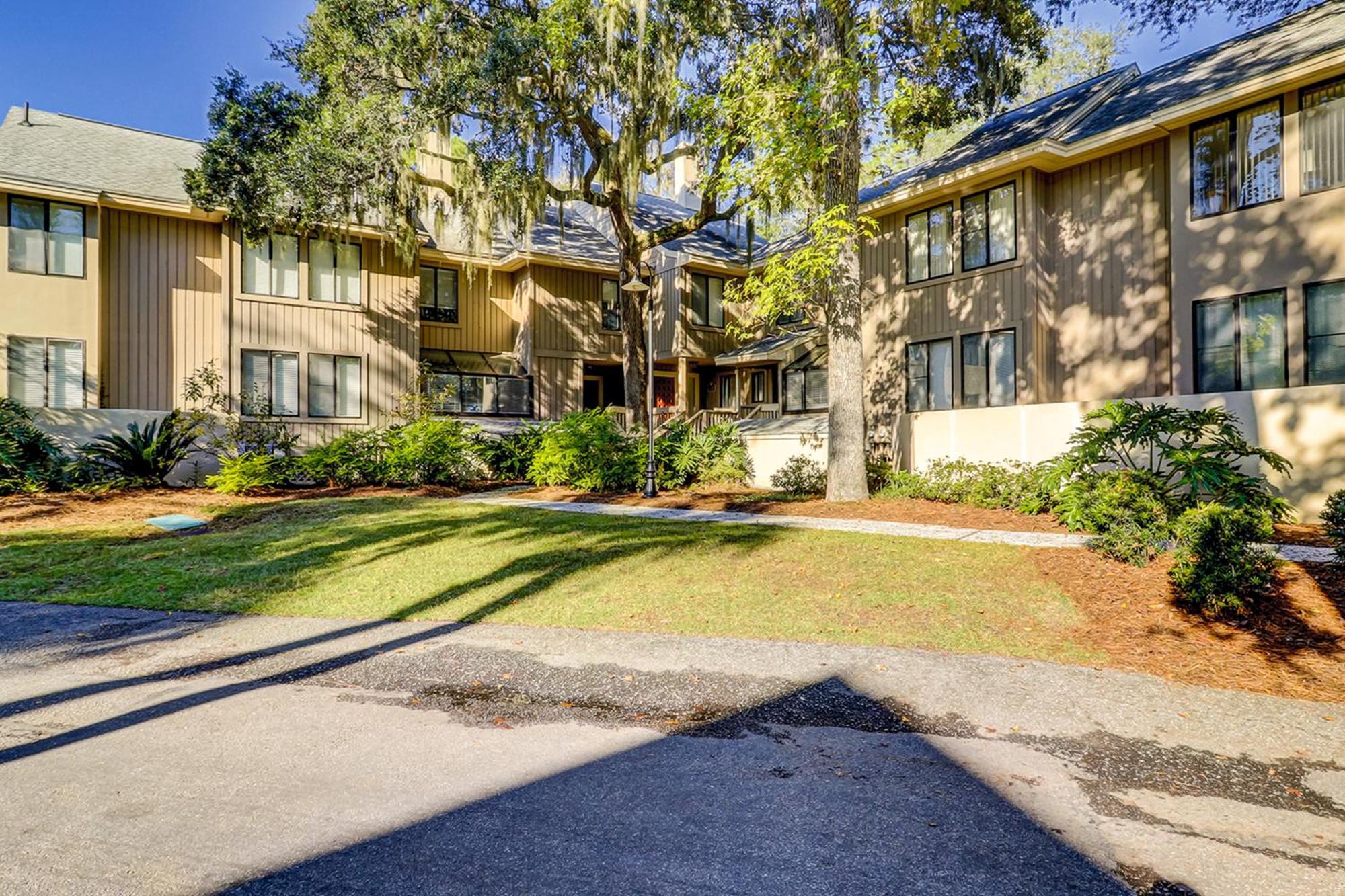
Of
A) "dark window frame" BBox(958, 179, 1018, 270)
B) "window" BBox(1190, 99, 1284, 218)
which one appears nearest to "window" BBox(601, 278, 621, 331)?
"dark window frame" BBox(958, 179, 1018, 270)

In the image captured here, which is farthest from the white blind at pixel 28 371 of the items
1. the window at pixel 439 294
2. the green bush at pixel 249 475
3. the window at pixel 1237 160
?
the window at pixel 1237 160

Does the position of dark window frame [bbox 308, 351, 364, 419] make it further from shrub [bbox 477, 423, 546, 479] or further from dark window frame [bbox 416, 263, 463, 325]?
shrub [bbox 477, 423, 546, 479]

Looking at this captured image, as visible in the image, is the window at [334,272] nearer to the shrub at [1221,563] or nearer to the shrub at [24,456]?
the shrub at [24,456]

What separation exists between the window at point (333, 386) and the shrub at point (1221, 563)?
17692 millimetres

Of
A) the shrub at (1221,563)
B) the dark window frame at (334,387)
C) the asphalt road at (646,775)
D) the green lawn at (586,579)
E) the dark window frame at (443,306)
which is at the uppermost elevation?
the dark window frame at (443,306)

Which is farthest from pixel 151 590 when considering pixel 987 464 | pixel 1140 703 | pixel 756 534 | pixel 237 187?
pixel 987 464

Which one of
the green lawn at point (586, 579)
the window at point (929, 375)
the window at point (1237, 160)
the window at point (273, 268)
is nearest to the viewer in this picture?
the green lawn at point (586, 579)

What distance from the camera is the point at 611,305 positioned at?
2255 centimetres

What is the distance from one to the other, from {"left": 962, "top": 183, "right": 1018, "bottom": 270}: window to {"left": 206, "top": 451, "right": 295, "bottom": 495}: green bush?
14817mm

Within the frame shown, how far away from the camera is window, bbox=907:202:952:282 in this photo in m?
15.5

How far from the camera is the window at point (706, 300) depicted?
22.6 meters

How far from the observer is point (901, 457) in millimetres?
15227

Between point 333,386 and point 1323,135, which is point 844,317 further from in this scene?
point 333,386

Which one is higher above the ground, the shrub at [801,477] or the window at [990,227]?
the window at [990,227]
